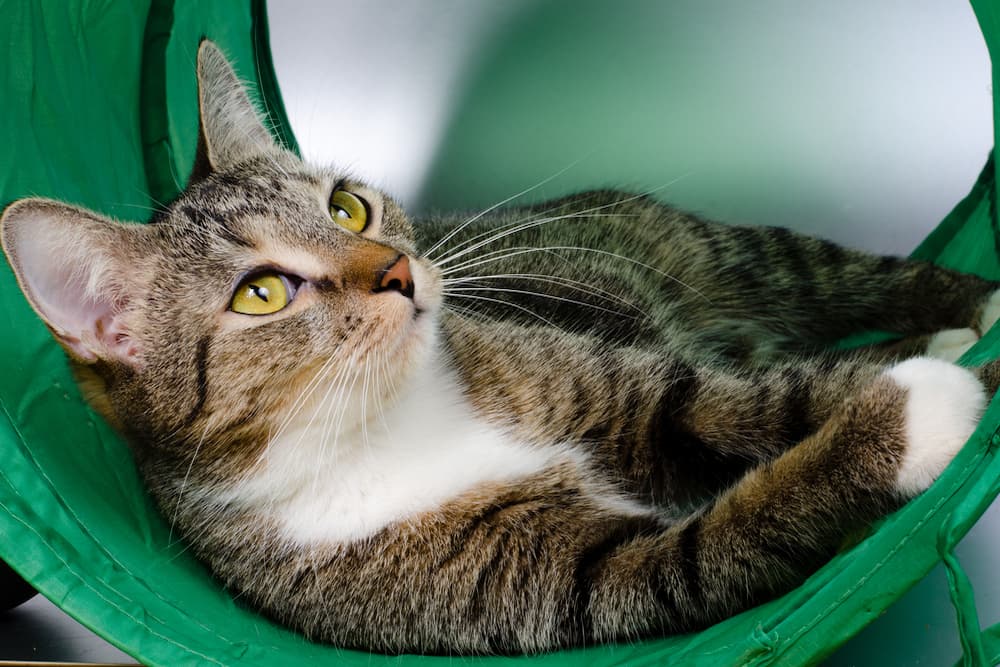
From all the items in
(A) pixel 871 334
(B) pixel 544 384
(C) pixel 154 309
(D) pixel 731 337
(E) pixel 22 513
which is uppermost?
(C) pixel 154 309

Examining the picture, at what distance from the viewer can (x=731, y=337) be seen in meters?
2.20

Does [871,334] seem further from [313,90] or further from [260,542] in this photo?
[313,90]

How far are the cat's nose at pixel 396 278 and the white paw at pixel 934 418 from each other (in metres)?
0.72

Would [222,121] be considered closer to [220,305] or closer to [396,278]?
[220,305]

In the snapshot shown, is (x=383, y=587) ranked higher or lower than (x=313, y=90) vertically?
lower

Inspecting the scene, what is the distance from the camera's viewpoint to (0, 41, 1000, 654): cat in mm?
→ 1327

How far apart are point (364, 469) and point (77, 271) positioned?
0.53 meters

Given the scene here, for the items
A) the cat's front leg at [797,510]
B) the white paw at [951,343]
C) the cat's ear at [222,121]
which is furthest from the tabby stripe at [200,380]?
the white paw at [951,343]

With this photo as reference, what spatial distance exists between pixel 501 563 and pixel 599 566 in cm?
15

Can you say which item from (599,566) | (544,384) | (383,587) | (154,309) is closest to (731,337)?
(544,384)

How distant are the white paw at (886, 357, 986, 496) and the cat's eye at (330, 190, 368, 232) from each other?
90 centimetres

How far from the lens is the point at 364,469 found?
1.49 m

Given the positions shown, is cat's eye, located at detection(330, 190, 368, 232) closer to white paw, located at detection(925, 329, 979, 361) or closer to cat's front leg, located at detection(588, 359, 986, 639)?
cat's front leg, located at detection(588, 359, 986, 639)

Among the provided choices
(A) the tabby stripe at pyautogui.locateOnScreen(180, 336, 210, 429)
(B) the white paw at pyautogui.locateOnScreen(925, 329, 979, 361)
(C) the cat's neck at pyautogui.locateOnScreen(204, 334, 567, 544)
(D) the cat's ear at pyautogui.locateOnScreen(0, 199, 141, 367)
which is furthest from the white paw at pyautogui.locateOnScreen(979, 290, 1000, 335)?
(D) the cat's ear at pyautogui.locateOnScreen(0, 199, 141, 367)
